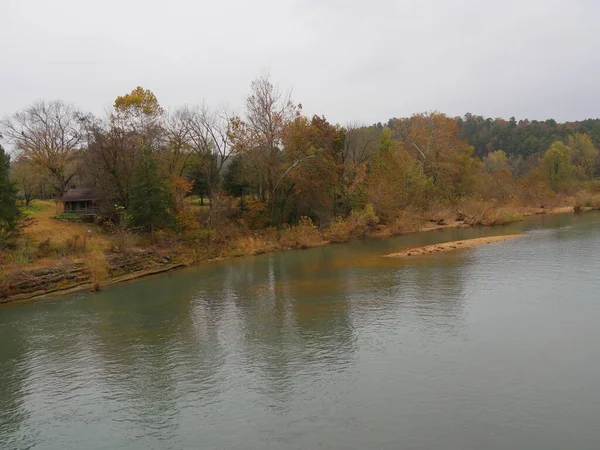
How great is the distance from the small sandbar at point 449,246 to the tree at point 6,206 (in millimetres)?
26541

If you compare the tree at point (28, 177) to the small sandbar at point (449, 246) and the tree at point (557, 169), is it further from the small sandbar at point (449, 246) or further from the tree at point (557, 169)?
the tree at point (557, 169)

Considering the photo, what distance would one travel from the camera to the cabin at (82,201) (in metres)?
44.7

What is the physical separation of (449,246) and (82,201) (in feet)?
113

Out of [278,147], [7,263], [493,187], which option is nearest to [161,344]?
[7,263]

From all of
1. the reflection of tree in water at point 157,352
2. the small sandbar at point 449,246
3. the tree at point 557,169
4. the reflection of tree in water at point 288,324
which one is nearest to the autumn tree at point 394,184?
the small sandbar at point 449,246

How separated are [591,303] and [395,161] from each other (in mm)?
39702

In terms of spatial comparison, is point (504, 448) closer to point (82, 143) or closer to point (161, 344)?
point (161, 344)

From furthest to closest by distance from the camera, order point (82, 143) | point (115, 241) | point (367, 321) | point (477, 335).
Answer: point (82, 143) → point (115, 241) → point (367, 321) → point (477, 335)

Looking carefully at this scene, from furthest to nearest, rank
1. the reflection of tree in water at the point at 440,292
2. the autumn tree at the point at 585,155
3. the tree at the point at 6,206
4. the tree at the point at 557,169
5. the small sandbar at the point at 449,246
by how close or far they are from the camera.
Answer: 1. the autumn tree at the point at 585,155
2. the tree at the point at 557,169
3. the small sandbar at the point at 449,246
4. the tree at the point at 6,206
5. the reflection of tree in water at the point at 440,292

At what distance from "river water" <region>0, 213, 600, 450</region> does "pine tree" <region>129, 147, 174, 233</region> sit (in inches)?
416

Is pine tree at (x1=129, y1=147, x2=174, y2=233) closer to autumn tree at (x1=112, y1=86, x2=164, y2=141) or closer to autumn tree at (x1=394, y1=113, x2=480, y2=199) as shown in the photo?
autumn tree at (x1=112, y1=86, x2=164, y2=141)

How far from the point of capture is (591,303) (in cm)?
2120

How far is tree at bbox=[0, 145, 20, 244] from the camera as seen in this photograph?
3066 centimetres

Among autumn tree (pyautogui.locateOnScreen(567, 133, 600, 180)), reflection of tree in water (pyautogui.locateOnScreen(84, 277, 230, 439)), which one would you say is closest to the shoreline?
reflection of tree in water (pyautogui.locateOnScreen(84, 277, 230, 439))
